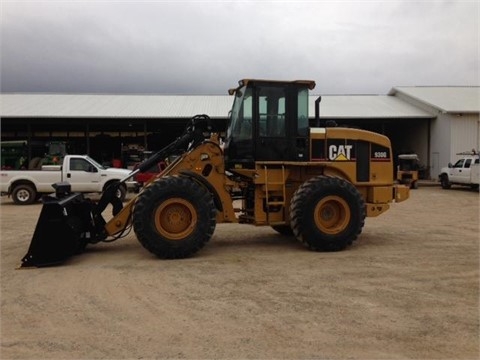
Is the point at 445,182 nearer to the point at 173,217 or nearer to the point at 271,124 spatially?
the point at 271,124

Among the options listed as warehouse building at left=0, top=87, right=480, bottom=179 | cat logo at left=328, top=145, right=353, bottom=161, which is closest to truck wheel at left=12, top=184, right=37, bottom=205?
warehouse building at left=0, top=87, right=480, bottom=179

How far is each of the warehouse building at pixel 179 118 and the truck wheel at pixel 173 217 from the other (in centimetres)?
1945

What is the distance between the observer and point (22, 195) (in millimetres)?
19141

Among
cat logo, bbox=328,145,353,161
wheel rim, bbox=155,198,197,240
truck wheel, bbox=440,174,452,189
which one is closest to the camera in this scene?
wheel rim, bbox=155,198,197,240

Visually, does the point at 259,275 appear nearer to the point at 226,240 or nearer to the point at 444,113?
the point at 226,240

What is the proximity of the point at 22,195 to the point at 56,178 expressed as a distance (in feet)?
4.85

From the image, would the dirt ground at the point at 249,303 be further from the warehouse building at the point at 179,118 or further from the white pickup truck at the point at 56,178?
the warehouse building at the point at 179,118

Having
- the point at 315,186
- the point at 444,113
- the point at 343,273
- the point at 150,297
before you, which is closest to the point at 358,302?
the point at 343,273

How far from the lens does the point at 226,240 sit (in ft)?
33.0

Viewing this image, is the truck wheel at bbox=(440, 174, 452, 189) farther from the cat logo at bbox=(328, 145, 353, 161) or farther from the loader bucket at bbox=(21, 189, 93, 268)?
the loader bucket at bbox=(21, 189, 93, 268)

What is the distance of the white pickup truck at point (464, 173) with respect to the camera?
23.4m

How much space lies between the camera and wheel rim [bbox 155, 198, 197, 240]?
805 centimetres

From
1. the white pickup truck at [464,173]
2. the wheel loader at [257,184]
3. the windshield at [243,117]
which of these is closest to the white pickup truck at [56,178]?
the wheel loader at [257,184]

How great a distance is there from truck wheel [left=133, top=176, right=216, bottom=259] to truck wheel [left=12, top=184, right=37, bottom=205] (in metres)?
13.1
